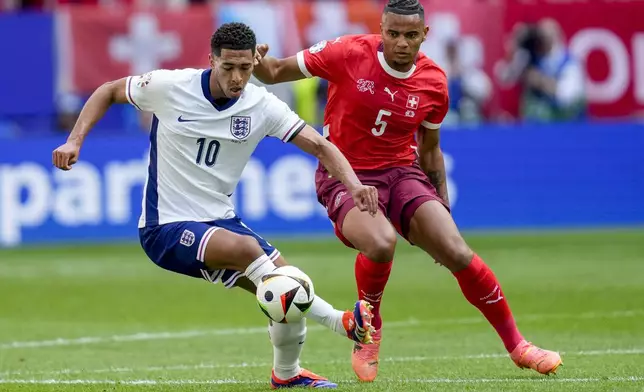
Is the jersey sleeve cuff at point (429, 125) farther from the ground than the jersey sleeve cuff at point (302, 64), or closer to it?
closer to it

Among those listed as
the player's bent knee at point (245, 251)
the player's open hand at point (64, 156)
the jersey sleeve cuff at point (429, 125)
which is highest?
the player's open hand at point (64, 156)

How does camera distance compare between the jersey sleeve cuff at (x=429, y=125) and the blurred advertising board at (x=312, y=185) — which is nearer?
the jersey sleeve cuff at (x=429, y=125)

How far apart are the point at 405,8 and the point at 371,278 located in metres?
1.79

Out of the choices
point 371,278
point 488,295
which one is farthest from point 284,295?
point 488,295

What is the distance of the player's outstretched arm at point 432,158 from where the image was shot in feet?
30.3

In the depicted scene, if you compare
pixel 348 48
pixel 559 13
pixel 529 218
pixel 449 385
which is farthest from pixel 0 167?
pixel 449 385

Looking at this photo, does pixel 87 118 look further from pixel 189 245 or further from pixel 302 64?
pixel 302 64

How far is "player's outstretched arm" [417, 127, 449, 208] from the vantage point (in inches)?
363

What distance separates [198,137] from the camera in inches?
316

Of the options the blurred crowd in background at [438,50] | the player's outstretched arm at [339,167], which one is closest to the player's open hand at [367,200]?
the player's outstretched arm at [339,167]

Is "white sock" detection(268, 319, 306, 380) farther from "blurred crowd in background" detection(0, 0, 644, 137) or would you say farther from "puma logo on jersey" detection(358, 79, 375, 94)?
"blurred crowd in background" detection(0, 0, 644, 137)

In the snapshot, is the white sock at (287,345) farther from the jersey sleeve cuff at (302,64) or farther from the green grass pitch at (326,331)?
the jersey sleeve cuff at (302,64)

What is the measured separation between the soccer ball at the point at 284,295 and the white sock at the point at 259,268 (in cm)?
9

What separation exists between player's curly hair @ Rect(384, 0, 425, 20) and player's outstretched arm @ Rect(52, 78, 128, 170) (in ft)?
6.04
